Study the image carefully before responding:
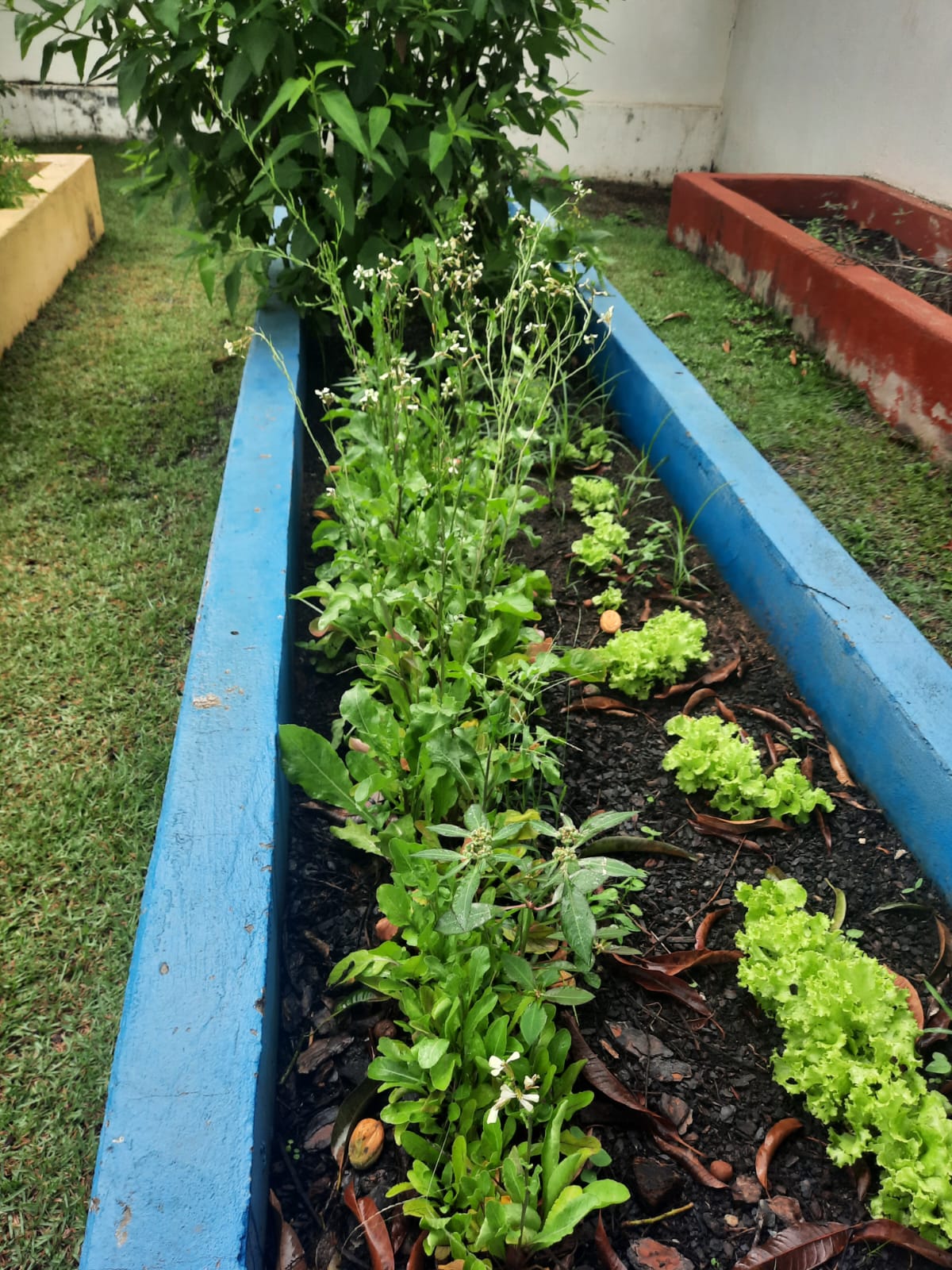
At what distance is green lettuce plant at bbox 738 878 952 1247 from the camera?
4.09 feet

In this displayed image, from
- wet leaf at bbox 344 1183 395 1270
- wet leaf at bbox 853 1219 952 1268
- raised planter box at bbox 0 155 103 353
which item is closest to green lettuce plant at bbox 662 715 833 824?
wet leaf at bbox 853 1219 952 1268

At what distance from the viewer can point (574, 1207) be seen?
1.17 m

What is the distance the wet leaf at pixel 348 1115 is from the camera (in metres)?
1.34

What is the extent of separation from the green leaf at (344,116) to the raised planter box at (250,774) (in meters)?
0.75

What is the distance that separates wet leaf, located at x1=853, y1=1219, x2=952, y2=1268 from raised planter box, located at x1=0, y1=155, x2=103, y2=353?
14.0 feet

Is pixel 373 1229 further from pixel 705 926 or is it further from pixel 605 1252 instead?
pixel 705 926

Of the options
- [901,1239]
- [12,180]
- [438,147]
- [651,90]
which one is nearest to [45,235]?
[12,180]

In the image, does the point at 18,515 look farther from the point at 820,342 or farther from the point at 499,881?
the point at 820,342

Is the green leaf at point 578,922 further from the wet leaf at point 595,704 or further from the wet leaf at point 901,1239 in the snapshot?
the wet leaf at point 595,704

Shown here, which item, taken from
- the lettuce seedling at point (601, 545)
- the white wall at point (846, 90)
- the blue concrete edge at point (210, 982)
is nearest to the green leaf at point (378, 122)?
the lettuce seedling at point (601, 545)

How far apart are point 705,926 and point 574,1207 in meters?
0.62

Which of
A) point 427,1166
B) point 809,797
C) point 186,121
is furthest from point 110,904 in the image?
point 186,121

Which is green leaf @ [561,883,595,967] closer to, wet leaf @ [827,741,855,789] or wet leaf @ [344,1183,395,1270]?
wet leaf @ [344,1183,395,1270]

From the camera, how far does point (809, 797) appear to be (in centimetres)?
183
